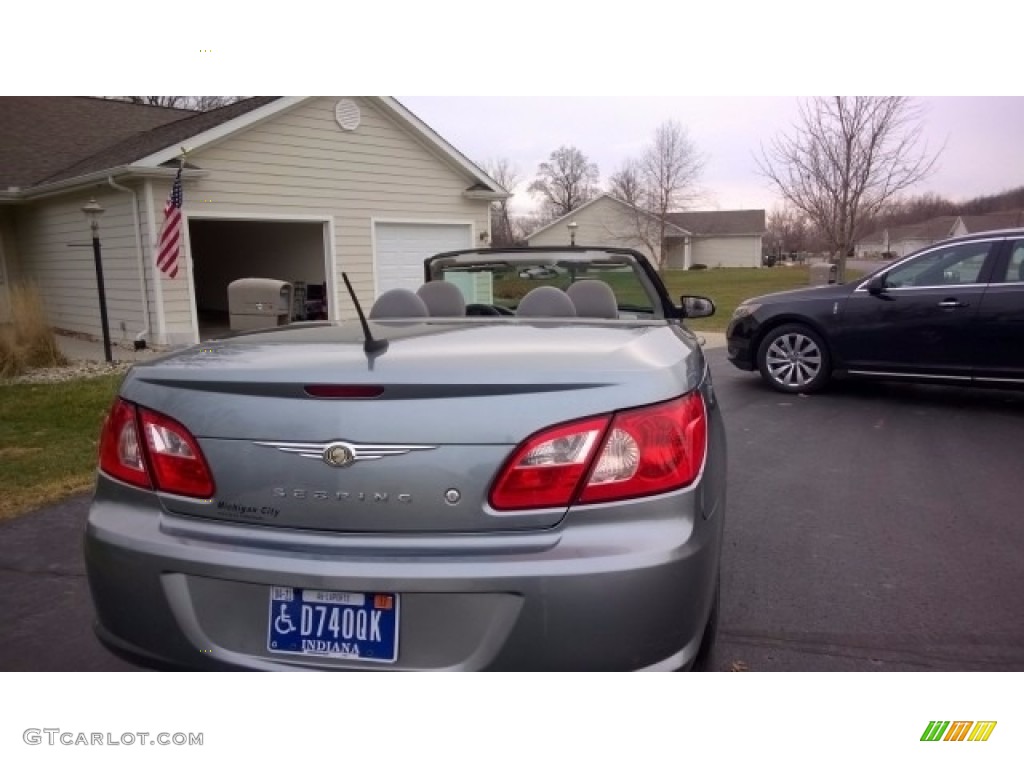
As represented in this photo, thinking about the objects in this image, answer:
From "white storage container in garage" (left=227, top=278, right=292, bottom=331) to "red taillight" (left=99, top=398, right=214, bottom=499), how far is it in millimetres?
10888

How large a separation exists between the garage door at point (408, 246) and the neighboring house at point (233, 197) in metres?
0.03

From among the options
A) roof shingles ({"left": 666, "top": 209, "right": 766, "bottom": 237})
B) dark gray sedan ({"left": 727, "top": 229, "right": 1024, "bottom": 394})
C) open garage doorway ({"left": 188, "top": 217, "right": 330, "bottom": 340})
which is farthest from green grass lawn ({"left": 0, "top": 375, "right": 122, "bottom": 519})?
roof shingles ({"left": 666, "top": 209, "right": 766, "bottom": 237})

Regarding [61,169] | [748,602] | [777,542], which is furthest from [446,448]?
[61,169]

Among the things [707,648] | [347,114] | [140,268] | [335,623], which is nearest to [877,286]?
[707,648]

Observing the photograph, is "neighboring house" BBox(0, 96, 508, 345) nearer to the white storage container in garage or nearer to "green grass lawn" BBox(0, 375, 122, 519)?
the white storage container in garage

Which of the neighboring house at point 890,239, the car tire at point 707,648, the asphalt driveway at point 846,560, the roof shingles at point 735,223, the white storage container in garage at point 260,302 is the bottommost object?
the asphalt driveway at point 846,560

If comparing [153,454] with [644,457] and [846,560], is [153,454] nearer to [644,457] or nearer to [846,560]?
[644,457]

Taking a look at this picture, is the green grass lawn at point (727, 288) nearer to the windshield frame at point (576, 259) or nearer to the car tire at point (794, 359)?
the car tire at point (794, 359)

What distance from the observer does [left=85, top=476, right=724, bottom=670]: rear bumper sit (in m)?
1.60

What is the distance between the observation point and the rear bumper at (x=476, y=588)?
160 centimetres

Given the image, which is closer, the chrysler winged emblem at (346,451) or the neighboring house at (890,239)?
the chrysler winged emblem at (346,451)

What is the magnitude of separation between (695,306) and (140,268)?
9.88 metres

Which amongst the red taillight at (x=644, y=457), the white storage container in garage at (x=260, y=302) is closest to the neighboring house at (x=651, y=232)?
the white storage container in garage at (x=260, y=302)

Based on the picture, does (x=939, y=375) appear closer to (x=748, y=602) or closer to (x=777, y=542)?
(x=777, y=542)
